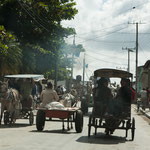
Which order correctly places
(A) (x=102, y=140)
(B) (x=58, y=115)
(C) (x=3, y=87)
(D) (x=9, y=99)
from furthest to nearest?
(D) (x=9, y=99)
(C) (x=3, y=87)
(B) (x=58, y=115)
(A) (x=102, y=140)

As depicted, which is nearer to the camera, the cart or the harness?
the cart

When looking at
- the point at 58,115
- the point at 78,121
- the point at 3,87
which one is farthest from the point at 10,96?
the point at 78,121

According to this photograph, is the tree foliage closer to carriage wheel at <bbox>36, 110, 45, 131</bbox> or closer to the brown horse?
the brown horse

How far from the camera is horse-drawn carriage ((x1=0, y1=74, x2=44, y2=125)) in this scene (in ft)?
55.9

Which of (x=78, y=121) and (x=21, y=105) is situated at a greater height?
(x=21, y=105)

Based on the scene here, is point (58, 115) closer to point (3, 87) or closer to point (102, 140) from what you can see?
point (102, 140)

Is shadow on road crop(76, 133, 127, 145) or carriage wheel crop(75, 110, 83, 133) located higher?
carriage wheel crop(75, 110, 83, 133)

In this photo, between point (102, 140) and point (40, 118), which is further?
point (40, 118)

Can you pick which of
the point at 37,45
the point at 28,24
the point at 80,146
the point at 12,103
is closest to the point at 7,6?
the point at 28,24

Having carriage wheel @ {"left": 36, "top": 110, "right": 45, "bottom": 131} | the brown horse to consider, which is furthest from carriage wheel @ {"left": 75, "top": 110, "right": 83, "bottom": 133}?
the brown horse

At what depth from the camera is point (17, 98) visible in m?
17.5

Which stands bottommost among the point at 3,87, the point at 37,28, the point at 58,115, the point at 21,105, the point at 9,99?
the point at 58,115

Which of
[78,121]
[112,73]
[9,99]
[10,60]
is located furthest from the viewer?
[10,60]

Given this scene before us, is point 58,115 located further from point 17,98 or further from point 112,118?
point 17,98
